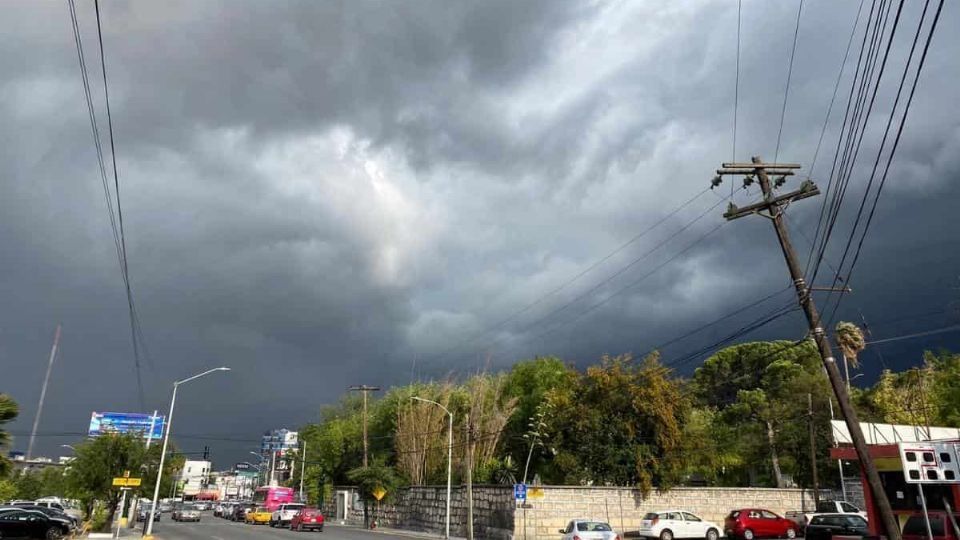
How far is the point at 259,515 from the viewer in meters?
64.4

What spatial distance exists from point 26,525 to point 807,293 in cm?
3596

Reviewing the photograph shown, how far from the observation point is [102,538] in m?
33.3

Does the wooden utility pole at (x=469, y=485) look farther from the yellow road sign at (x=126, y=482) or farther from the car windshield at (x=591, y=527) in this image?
the yellow road sign at (x=126, y=482)

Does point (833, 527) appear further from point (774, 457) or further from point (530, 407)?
point (530, 407)

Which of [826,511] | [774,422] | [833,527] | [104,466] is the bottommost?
[833,527]

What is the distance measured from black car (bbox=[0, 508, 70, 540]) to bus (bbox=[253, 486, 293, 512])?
3399 cm

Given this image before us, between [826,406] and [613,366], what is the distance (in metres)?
23.0

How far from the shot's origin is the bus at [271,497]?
65.1 meters

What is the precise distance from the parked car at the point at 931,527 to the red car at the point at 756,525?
17.0 metres

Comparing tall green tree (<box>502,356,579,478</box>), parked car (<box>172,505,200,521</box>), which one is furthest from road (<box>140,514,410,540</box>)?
parked car (<box>172,505,200,521</box>)

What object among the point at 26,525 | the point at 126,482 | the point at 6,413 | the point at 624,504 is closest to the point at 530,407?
the point at 624,504

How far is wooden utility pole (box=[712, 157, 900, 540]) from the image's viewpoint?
17344 mm

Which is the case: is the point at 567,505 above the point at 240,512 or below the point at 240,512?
above

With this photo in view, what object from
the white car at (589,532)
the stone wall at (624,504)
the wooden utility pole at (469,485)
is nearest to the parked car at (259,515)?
the wooden utility pole at (469,485)
